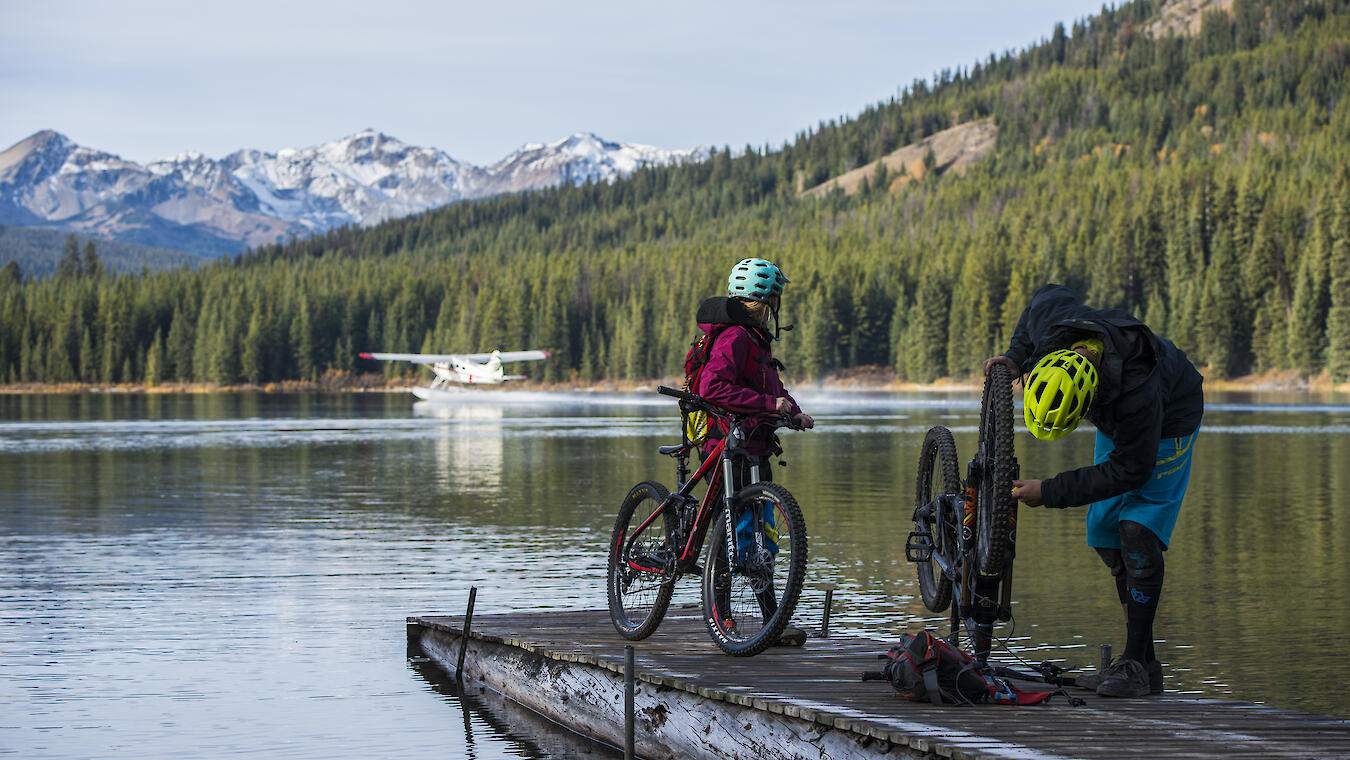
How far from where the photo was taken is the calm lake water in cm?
1165

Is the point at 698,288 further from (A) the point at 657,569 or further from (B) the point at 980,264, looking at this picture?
(A) the point at 657,569

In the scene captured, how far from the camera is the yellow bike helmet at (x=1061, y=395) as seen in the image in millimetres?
7559

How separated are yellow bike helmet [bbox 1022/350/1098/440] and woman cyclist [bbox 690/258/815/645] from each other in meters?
2.37

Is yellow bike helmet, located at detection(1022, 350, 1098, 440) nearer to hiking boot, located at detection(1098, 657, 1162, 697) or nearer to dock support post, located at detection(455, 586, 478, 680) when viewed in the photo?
hiking boot, located at detection(1098, 657, 1162, 697)

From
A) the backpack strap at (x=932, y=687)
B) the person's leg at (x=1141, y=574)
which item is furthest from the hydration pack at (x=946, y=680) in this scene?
the person's leg at (x=1141, y=574)

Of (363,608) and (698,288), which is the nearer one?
(363,608)

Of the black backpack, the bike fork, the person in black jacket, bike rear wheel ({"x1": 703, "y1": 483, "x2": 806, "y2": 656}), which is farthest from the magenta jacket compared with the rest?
the black backpack

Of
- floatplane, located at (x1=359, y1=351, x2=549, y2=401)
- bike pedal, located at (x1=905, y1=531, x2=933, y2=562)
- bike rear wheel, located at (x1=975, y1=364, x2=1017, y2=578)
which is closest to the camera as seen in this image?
bike rear wheel, located at (x1=975, y1=364, x2=1017, y2=578)

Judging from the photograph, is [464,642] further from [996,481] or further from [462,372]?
[462,372]

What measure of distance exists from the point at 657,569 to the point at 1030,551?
41.2ft

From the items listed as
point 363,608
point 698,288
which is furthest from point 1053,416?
point 698,288

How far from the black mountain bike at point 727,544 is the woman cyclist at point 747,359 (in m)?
0.12

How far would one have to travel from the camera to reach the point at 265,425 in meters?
71.4

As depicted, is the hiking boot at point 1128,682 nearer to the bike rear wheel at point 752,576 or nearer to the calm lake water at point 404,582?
the bike rear wheel at point 752,576
